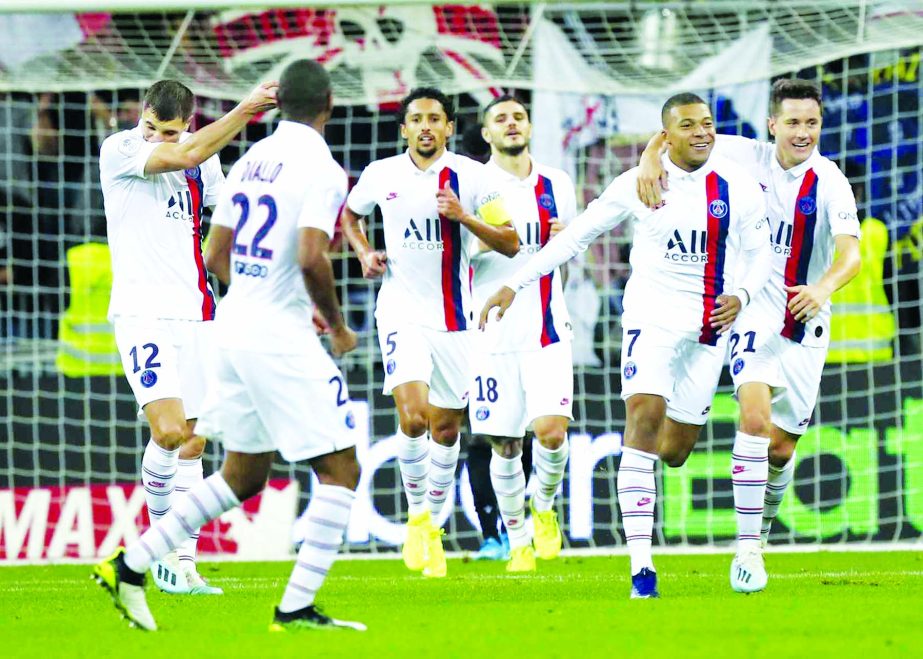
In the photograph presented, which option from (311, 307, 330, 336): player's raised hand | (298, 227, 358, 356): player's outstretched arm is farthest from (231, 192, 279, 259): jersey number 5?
(311, 307, 330, 336): player's raised hand

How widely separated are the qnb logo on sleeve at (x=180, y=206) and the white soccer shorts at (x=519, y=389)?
2.36 metres

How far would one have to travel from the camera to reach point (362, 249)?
31.7 feet

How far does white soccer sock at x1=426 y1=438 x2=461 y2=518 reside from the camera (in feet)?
32.8

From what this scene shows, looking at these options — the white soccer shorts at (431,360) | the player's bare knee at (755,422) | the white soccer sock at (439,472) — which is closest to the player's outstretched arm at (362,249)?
the white soccer shorts at (431,360)

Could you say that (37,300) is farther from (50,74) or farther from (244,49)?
(244,49)

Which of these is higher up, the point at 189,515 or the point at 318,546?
the point at 189,515

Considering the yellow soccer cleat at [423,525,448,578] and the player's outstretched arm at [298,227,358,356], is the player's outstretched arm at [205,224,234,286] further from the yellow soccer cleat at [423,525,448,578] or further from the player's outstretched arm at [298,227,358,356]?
the yellow soccer cleat at [423,525,448,578]

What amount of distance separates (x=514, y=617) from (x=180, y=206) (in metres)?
3.19

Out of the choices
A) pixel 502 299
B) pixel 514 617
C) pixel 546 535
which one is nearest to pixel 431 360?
pixel 546 535

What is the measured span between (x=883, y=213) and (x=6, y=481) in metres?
7.31

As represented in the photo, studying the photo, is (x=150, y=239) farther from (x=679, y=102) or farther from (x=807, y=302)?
(x=807, y=302)

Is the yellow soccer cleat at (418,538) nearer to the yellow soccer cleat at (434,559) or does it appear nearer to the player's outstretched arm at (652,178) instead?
the yellow soccer cleat at (434,559)

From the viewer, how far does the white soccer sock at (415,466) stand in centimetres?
959

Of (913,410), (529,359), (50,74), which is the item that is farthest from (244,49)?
(913,410)
